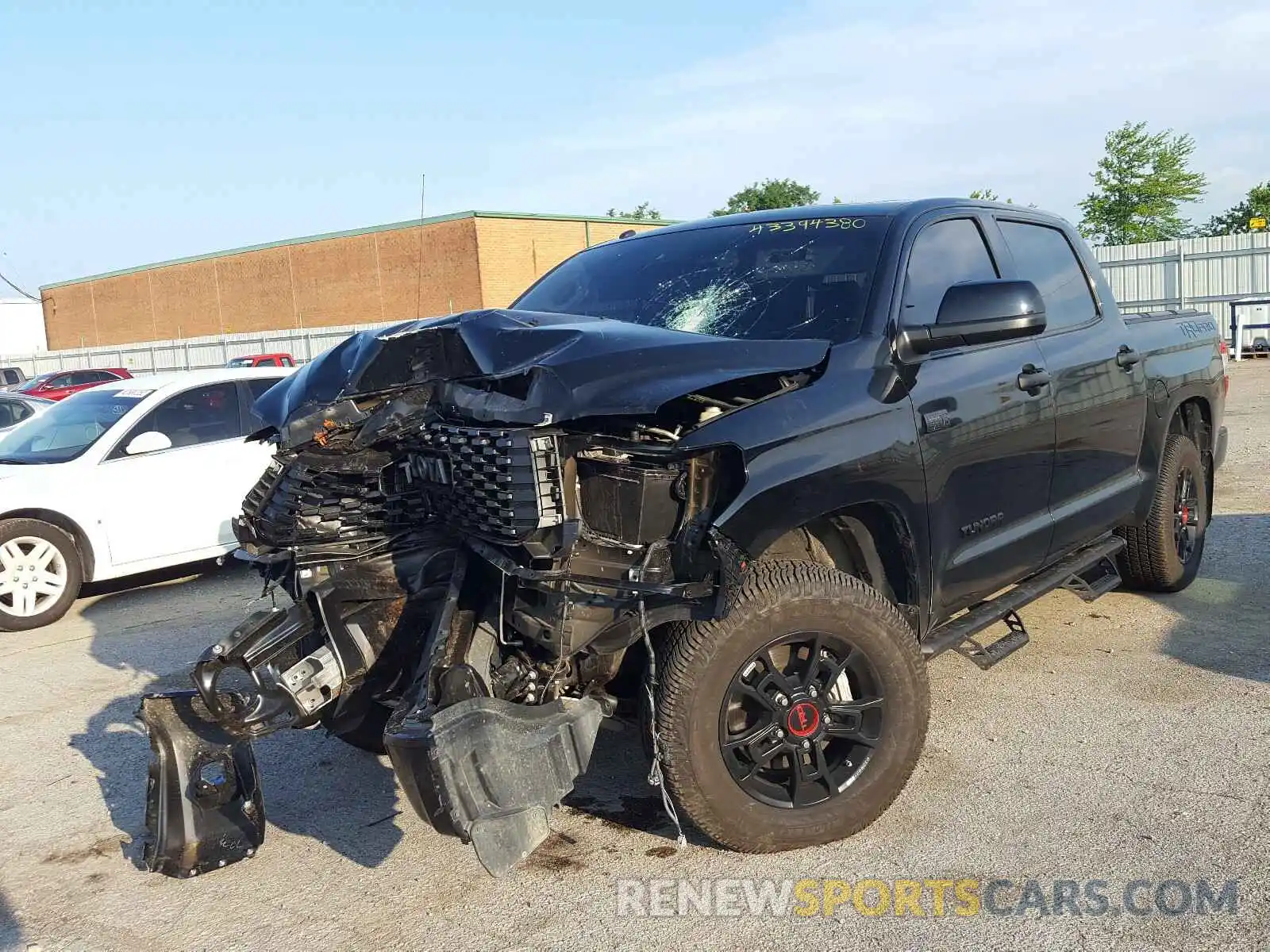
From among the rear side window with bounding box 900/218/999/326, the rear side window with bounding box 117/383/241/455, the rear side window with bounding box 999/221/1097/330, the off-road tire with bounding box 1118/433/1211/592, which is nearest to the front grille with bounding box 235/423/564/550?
the rear side window with bounding box 900/218/999/326

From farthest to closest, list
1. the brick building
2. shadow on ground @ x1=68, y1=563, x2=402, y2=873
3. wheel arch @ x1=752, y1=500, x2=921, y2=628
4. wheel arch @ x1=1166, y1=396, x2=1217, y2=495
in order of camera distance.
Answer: the brick building → wheel arch @ x1=1166, y1=396, x2=1217, y2=495 → shadow on ground @ x1=68, y1=563, x2=402, y2=873 → wheel arch @ x1=752, y1=500, x2=921, y2=628

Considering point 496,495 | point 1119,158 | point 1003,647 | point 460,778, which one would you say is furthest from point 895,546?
point 1119,158

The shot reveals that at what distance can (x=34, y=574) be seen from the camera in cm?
733

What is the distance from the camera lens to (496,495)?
301 centimetres

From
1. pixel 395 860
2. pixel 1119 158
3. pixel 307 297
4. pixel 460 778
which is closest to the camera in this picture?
pixel 460 778

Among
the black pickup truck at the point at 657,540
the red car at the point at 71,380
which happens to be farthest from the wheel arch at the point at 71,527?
the red car at the point at 71,380

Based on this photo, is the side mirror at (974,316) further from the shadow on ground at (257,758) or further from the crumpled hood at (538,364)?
the shadow on ground at (257,758)

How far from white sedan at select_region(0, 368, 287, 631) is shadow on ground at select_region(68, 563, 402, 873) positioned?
604 millimetres

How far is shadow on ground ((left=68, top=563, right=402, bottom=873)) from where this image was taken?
3836 millimetres

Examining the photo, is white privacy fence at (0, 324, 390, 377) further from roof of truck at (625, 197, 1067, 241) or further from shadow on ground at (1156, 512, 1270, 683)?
roof of truck at (625, 197, 1067, 241)

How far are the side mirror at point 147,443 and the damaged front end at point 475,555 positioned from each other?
181 inches

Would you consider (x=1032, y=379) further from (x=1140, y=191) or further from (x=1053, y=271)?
(x=1140, y=191)

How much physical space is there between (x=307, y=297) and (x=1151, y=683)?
44.8m

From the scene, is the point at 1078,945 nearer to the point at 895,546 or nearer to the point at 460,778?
the point at 895,546
